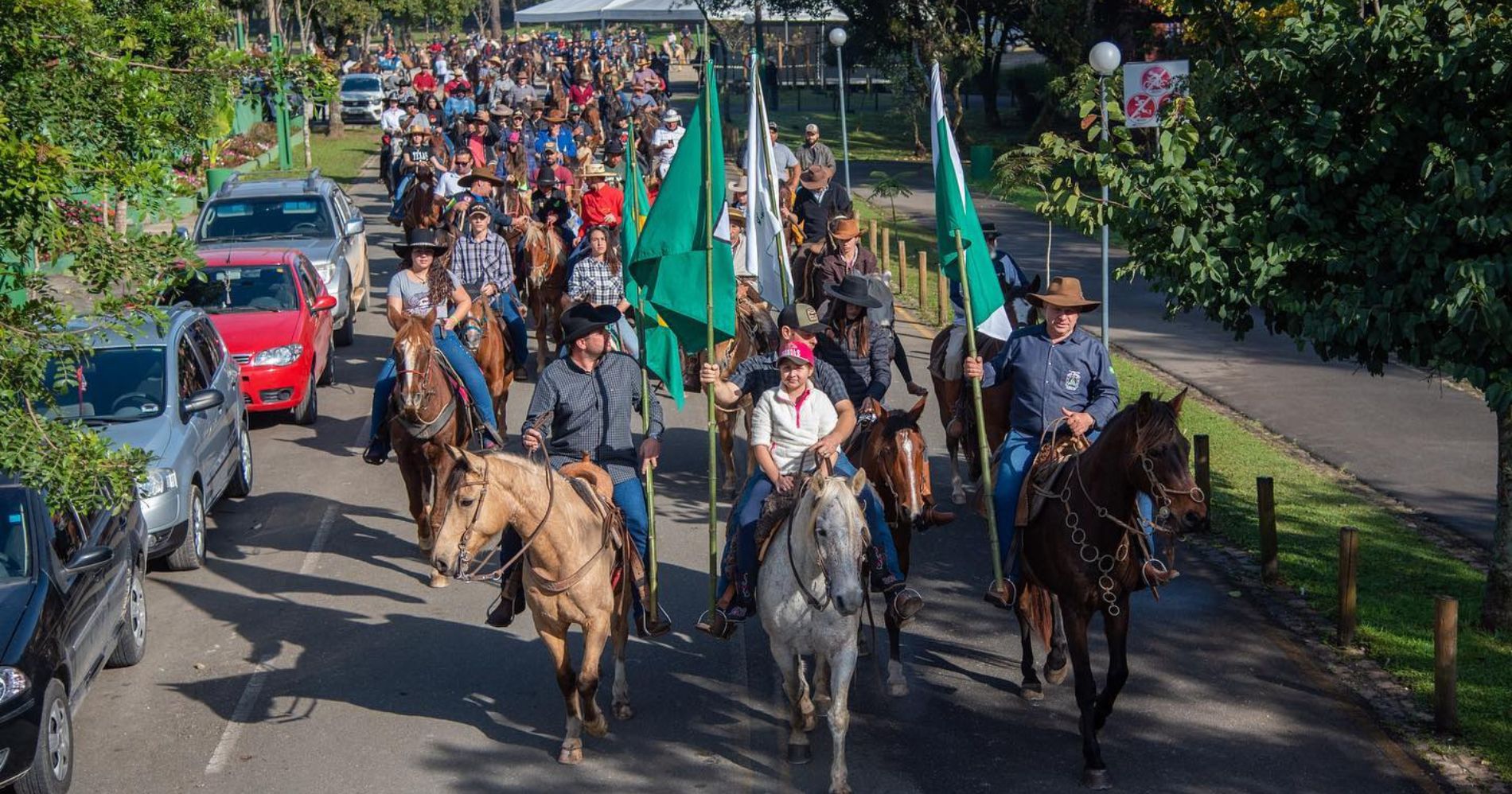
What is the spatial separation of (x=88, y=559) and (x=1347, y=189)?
7966 millimetres

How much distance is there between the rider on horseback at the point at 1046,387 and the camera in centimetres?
980

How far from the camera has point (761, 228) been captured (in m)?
15.4

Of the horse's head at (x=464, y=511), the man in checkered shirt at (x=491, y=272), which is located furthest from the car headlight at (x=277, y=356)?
the horse's head at (x=464, y=511)

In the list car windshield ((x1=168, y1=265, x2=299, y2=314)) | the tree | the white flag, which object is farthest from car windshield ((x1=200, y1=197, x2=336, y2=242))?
the tree

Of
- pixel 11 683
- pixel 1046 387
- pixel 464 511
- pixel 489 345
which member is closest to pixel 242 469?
pixel 489 345

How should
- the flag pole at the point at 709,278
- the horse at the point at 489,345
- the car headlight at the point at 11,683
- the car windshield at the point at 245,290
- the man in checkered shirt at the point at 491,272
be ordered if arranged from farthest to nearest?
the car windshield at the point at 245,290
the man in checkered shirt at the point at 491,272
the horse at the point at 489,345
the flag pole at the point at 709,278
the car headlight at the point at 11,683

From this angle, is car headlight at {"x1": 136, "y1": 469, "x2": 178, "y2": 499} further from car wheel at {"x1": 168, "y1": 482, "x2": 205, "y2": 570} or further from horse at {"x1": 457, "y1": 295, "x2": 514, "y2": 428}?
horse at {"x1": 457, "y1": 295, "x2": 514, "y2": 428}

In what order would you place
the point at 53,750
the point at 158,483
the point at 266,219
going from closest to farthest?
the point at 53,750
the point at 158,483
the point at 266,219

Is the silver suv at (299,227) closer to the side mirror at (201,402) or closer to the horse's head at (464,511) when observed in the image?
the side mirror at (201,402)

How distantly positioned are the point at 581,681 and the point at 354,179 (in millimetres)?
35336

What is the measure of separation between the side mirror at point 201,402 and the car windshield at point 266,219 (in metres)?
9.79

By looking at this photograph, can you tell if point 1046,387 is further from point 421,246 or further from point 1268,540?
point 421,246

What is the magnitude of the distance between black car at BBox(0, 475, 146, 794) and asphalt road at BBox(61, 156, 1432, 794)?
442 millimetres

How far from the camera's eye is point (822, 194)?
73.6 feet
